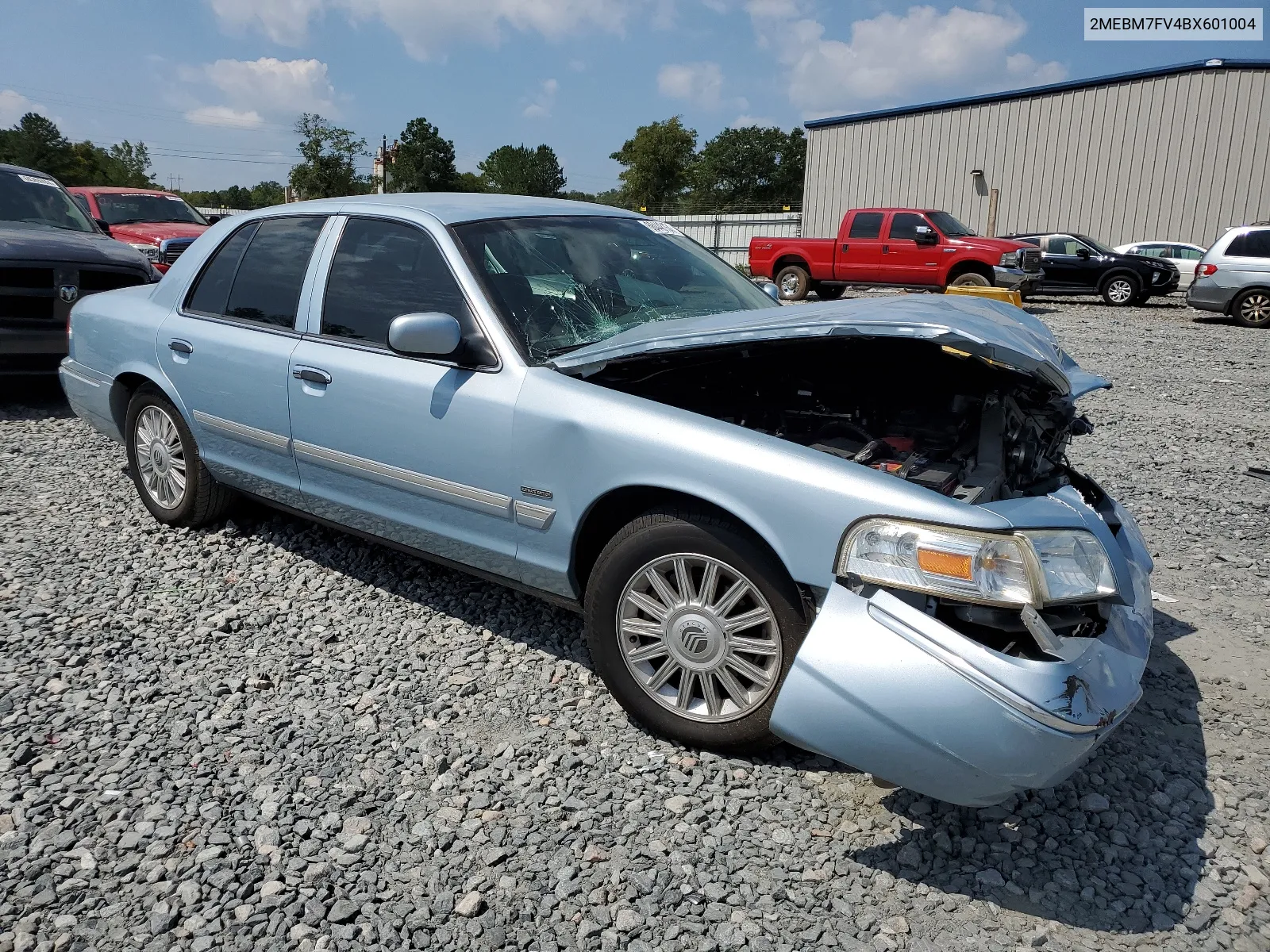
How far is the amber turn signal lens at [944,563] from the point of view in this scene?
7.41 ft

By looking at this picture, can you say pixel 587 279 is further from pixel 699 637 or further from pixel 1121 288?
pixel 1121 288

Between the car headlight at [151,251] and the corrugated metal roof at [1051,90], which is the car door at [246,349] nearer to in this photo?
the car headlight at [151,251]

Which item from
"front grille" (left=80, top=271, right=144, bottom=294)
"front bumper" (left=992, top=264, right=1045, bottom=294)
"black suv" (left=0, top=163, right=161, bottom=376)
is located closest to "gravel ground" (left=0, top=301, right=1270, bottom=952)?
"black suv" (left=0, top=163, right=161, bottom=376)

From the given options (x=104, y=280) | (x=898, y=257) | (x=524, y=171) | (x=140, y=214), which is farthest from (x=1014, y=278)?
(x=524, y=171)

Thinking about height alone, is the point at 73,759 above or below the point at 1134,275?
below

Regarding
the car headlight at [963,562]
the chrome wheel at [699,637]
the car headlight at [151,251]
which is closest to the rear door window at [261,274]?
the chrome wheel at [699,637]

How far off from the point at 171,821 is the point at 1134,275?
2066cm

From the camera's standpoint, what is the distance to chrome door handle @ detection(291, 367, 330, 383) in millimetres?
3609

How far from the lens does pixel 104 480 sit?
222 inches

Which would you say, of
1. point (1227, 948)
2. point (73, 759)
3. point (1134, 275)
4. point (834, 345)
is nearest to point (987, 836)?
point (1227, 948)

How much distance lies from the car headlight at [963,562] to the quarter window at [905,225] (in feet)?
55.5

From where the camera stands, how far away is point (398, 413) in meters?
3.35

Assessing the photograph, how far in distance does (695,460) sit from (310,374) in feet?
6.00

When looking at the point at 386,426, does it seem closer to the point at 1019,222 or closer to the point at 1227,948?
the point at 1227,948
